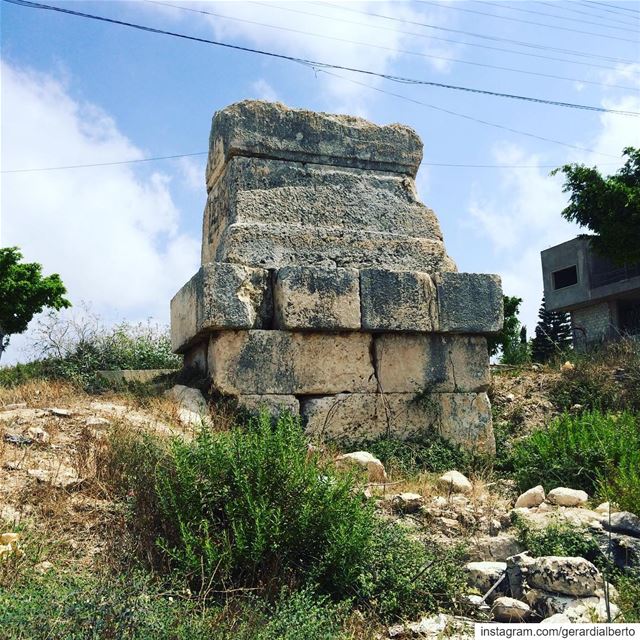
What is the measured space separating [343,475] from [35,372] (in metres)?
4.34

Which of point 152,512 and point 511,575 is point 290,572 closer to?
point 152,512

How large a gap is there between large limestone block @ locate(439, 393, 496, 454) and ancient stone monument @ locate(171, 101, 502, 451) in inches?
0.5

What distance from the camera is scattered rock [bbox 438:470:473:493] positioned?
5.62m

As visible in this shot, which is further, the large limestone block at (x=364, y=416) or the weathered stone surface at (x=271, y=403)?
the large limestone block at (x=364, y=416)

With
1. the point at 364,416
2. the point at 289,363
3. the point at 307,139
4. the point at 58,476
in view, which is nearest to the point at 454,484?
the point at 364,416

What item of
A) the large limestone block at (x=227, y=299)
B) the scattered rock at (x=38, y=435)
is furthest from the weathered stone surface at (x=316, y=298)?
the scattered rock at (x=38, y=435)

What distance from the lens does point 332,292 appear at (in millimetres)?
6750

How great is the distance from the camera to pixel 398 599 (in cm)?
372

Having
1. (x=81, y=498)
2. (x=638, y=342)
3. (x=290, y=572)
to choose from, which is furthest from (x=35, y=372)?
(x=638, y=342)

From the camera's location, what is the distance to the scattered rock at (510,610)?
3559 millimetres

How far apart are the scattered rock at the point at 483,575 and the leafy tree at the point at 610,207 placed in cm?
1953

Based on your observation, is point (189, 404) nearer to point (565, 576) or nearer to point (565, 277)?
point (565, 576)

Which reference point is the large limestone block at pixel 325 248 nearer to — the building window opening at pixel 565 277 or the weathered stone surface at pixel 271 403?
the weathered stone surface at pixel 271 403

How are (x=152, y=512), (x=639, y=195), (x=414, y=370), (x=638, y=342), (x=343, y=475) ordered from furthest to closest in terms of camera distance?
(x=639, y=195)
(x=638, y=342)
(x=414, y=370)
(x=343, y=475)
(x=152, y=512)
